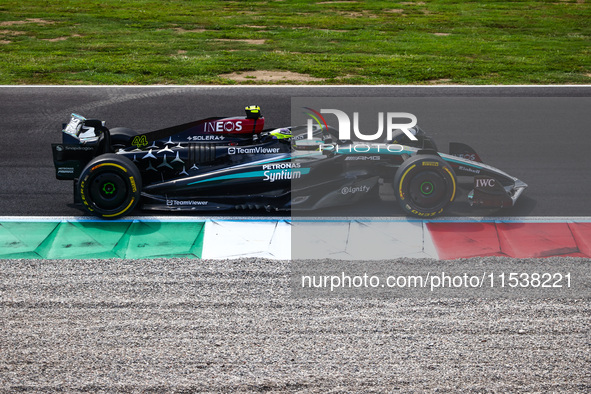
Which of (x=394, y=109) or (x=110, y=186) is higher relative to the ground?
(x=394, y=109)

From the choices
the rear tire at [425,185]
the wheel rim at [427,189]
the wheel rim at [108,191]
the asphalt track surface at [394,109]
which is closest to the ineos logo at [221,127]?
the asphalt track surface at [394,109]

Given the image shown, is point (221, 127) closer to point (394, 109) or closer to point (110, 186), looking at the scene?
point (110, 186)

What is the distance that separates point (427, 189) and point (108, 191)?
A: 149 inches

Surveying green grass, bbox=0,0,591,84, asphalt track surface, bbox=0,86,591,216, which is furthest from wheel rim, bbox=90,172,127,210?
green grass, bbox=0,0,591,84

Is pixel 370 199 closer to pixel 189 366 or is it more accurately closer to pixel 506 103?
pixel 189 366

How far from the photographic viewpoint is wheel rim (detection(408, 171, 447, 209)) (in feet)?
25.7

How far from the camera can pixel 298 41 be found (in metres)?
18.1

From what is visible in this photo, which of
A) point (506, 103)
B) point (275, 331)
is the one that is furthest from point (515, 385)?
point (506, 103)

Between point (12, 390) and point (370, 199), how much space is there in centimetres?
475

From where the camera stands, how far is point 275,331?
5535 mm

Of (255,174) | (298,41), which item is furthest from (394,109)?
(298,41)

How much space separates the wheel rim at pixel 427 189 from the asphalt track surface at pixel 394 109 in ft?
1.22

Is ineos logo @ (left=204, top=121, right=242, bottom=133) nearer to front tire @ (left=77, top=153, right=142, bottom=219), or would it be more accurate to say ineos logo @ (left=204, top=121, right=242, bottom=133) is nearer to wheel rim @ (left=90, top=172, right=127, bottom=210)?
front tire @ (left=77, top=153, right=142, bottom=219)

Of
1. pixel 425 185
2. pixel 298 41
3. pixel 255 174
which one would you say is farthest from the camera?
pixel 298 41
